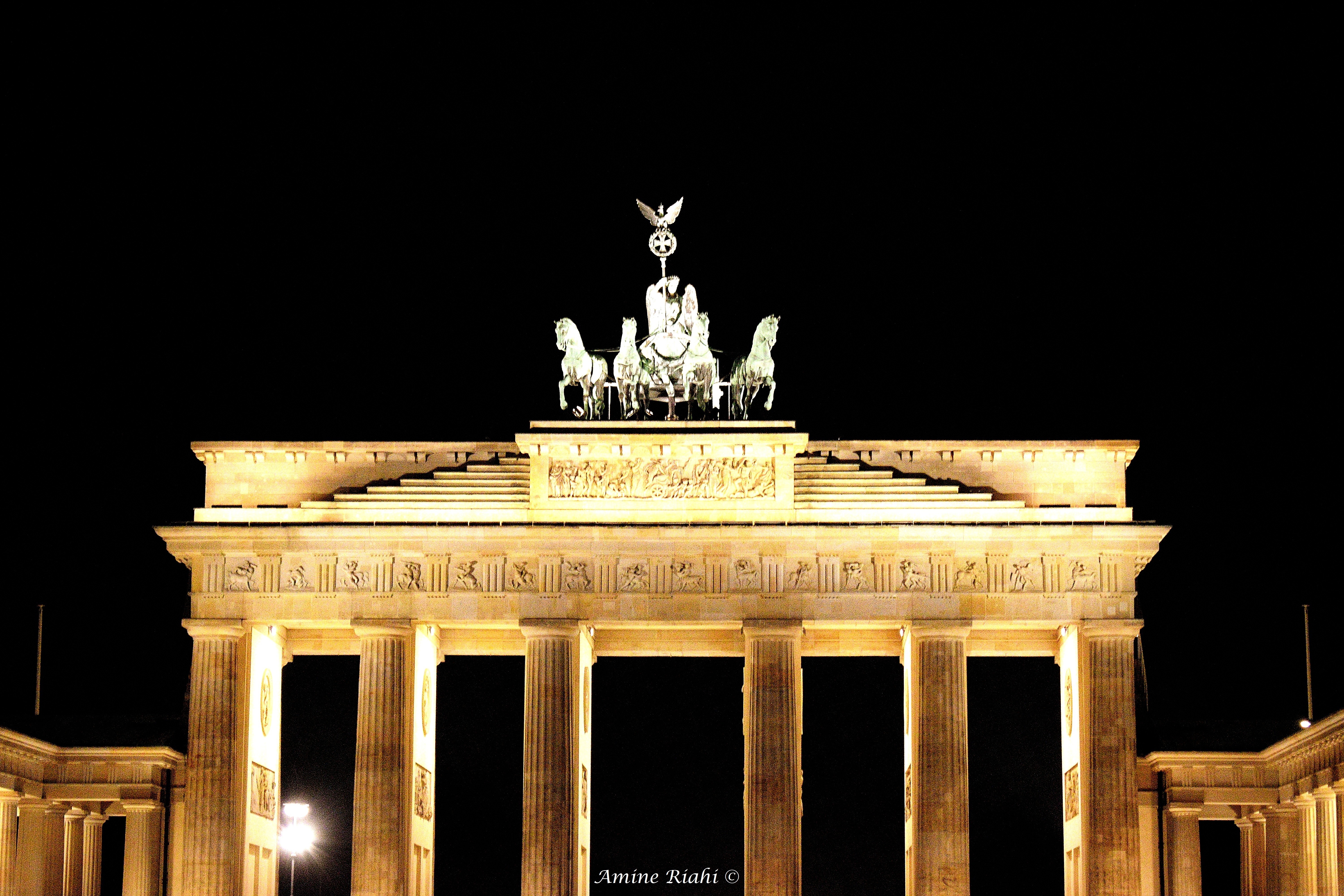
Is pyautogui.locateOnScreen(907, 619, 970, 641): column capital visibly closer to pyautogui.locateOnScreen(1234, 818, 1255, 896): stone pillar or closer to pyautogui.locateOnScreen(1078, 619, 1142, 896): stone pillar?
pyautogui.locateOnScreen(1078, 619, 1142, 896): stone pillar

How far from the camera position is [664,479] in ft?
199

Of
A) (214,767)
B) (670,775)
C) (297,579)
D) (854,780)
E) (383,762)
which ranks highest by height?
(297,579)

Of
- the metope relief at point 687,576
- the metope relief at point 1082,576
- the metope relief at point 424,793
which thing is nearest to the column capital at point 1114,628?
the metope relief at point 1082,576

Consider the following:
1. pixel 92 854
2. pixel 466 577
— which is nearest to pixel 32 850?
pixel 92 854

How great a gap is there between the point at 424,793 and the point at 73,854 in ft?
32.7

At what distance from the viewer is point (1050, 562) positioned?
60000 mm

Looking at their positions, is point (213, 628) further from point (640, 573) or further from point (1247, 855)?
point (1247, 855)

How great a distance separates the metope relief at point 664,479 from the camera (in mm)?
60531

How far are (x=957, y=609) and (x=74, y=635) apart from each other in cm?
2897

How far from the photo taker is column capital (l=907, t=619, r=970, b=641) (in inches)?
2346

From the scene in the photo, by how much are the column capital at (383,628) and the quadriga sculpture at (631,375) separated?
7.90 meters

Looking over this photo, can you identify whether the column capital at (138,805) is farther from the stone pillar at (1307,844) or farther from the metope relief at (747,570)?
the stone pillar at (1307,844)

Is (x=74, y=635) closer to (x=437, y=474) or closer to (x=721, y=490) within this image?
(x=437, y=474)

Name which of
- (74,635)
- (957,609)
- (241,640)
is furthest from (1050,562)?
(74,635)
